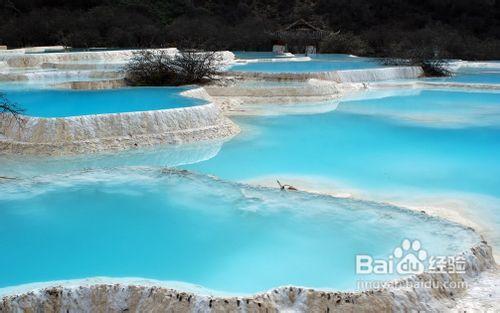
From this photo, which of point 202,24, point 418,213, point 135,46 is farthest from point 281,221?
point 202,24

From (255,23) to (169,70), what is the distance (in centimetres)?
1435

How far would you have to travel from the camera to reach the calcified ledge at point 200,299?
9.95 ft

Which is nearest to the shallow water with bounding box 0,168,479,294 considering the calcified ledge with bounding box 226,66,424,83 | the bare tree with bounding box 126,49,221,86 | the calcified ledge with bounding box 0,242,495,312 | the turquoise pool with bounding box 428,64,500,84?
the calcified ledge with bounding box 0,242,495,312

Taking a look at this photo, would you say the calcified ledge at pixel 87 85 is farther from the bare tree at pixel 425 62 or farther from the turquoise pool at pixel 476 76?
the bare tree at pixel 425 62

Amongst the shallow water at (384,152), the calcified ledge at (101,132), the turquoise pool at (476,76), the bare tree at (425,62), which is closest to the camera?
the shallow water at (384,152)

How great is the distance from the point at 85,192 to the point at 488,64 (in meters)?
15.2

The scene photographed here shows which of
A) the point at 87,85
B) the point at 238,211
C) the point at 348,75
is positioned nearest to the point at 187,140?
the point at 87,85

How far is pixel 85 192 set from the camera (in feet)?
16.4

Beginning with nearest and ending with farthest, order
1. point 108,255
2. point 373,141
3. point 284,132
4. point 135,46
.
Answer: point 108,255 → point 373,141 → point 284,132 → point 135,46

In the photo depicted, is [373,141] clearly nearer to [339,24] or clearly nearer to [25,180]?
[25,180]

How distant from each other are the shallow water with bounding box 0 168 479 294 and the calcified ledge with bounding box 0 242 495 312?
17cm

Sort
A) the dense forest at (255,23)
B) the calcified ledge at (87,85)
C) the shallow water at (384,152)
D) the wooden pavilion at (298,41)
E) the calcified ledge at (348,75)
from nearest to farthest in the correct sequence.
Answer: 1. the shallow water at (384,152)
2. the calcified ledge at (87,85)
3. the calcified ledge at (348,75)
4. the dense forest at (255,23)
5. the wooden pavilion at (298,41)

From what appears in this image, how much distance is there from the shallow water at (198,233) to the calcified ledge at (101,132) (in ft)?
6.66

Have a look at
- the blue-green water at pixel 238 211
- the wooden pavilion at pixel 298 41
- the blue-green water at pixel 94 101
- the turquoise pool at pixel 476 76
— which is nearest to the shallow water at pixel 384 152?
the blue-green water at pixel 238 211
